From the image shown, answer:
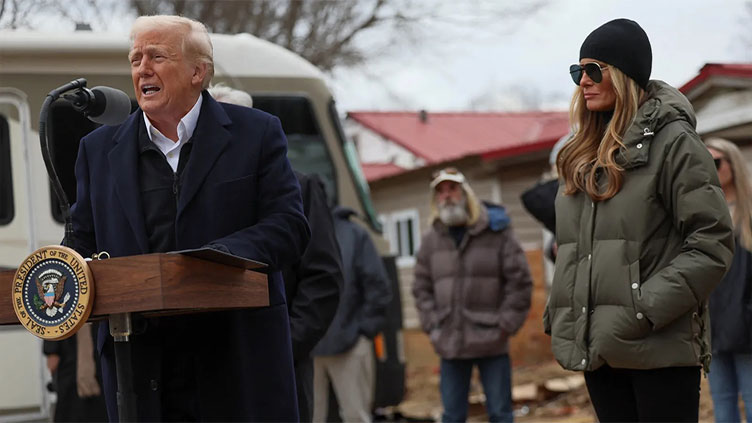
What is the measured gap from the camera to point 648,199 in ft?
12.6

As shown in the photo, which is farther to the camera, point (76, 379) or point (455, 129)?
point (455, 129)

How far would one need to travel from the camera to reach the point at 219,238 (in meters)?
3.28

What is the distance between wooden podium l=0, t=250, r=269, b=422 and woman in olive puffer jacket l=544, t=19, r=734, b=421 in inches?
52.8

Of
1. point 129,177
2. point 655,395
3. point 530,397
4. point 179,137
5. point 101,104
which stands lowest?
point 530,397

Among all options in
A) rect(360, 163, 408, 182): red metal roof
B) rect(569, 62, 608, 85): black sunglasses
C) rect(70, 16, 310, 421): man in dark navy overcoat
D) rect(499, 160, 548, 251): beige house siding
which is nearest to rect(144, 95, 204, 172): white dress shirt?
rect(70, 16, 310, 421): man in dark navy overcoat

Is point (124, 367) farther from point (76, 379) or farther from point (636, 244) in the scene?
point (76, 379)

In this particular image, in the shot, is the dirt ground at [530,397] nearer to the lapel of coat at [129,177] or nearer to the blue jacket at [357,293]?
the blue jacket at [357,293]

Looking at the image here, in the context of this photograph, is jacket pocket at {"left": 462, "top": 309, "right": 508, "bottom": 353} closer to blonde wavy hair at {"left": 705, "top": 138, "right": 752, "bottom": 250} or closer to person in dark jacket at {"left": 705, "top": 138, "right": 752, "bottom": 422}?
person in dark jacket at {"left": 705, "top": 138, "right": 752, "bottom": 422}

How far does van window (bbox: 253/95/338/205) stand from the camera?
29.4ft

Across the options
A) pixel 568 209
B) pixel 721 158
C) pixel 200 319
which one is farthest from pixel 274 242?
pixel 721 158

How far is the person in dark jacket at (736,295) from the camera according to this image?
5914 mm

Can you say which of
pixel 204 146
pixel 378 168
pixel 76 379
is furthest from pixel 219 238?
pixel 378 168

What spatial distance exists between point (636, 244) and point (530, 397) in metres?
8.99

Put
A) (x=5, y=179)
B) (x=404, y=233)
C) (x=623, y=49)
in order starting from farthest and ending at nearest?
(x=404, y=233)
(x=5, y=179)
(x=623, y=49)
